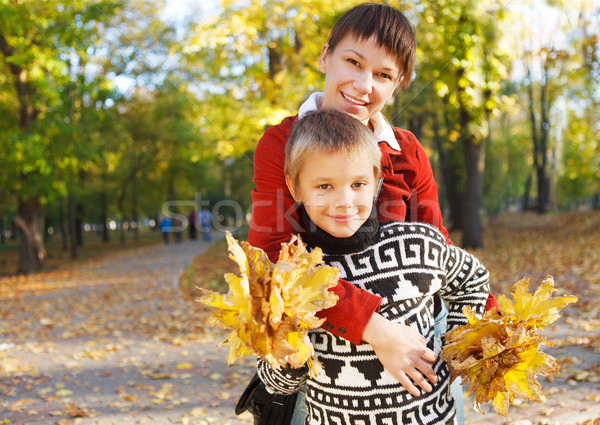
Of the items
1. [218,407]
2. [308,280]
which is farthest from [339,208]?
[218,407]

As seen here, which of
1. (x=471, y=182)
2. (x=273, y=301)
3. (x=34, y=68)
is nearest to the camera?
(x=273, y=301)

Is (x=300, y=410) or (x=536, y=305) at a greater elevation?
(x=536, y=305)

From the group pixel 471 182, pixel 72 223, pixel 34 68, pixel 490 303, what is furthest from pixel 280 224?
pixel 72 223

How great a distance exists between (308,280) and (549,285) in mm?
673

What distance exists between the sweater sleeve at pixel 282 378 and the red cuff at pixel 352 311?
8.4 inches

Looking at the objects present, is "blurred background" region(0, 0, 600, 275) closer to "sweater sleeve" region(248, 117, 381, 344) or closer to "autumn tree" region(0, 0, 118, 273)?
"autumn tree" region(0, 0, 118, 273)

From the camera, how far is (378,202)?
65.1 inches

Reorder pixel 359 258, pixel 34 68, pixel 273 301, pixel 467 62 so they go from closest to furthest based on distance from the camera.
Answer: pixel 273 301, pixel 359 258, pixel 467 62, pixel 34 68

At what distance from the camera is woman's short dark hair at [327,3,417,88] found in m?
1.63

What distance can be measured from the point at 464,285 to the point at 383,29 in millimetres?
827

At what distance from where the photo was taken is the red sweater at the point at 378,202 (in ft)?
4.51

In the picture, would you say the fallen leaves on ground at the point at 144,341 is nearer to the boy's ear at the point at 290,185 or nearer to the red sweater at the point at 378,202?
the red sweater at the point at 378,202

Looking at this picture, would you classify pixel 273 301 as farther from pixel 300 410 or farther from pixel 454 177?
pixel 454 177

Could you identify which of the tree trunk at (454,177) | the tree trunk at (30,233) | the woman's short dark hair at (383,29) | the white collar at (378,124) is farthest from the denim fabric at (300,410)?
the tree trunk at (454,177)
